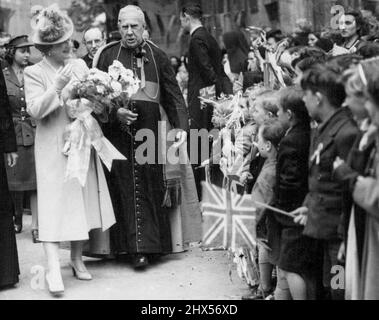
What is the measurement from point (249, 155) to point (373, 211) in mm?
2311

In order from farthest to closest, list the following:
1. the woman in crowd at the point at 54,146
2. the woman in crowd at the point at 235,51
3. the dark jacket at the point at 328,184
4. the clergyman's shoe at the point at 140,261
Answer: the woman in crowd at the point at 235,51 → the clergyman's shoe at the point at 140,261 → the woman in crowd at the point at 54,146 → the dark jacket at the point at 328,184

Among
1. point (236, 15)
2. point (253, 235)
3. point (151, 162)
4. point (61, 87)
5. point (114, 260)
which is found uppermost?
point (236, 15)

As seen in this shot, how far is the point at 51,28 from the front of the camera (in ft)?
21.1

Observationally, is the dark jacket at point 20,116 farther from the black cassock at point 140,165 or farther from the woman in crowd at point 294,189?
the woman in crowd at point 294,189

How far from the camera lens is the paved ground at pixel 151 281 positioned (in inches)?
249

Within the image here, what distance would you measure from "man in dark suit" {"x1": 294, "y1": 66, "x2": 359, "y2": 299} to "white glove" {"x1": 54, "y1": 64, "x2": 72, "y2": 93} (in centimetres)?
211

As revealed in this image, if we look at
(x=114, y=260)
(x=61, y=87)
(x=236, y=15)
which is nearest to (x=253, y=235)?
(x=61, y=87)

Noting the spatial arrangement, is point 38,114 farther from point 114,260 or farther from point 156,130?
point 114,260

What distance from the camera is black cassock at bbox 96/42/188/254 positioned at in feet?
23.6

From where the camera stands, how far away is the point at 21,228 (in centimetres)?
914

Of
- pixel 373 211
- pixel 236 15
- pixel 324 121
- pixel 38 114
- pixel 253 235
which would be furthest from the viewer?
pixel 236 15

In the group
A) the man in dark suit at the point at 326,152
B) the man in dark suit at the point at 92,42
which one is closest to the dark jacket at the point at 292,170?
the man in dark suit at the point at 326,152

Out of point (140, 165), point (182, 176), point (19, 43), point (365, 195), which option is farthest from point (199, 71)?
point (365, 195)

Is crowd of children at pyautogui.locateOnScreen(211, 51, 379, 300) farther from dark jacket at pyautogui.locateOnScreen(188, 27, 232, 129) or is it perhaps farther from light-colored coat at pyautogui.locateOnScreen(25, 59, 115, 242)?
dark jacket at pyautogui.locateOnScreen(188, 27, 232, 129)
